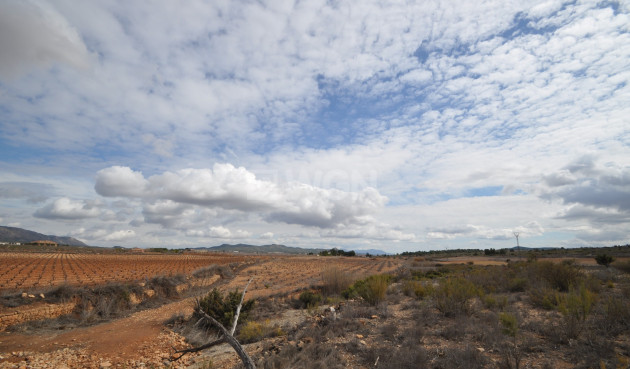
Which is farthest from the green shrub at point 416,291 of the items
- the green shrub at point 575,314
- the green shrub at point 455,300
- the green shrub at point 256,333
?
the green shrub at point 256,333

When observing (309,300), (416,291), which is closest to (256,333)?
(309,300)

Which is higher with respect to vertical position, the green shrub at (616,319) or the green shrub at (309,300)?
the green shrub at (616,319)

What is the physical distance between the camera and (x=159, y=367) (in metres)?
7.74

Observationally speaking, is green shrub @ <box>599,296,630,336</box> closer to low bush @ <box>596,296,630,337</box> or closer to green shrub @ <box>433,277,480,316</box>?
low bush @ <box>596,296,630,337</box>

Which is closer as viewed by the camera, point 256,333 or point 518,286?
point 256,333

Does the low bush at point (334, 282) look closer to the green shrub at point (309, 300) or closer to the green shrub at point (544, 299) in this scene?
the green shrub at point (309, 300)

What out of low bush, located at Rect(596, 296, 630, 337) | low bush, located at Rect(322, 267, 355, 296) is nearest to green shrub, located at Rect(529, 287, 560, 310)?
low bush, located at Rect(596, 296, 630, 337)

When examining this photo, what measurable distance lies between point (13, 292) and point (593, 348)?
2138cm

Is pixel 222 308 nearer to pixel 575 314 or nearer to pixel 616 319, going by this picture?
pixel 575 314

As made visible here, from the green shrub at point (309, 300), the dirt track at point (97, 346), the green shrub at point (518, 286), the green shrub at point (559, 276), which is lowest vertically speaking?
the dirt track at point (97, 346)

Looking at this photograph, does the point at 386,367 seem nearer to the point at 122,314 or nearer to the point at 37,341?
the point at 37,341

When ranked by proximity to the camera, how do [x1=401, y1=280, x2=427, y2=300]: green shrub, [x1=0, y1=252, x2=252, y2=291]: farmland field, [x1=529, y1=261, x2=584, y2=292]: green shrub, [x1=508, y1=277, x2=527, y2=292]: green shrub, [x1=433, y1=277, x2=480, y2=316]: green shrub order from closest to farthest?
1. [x1=433, y1=277, x2=480, y2=316]: green shrub
2. [x1=529, y1=261, x2=584, y2=292]: green shrub
3. [x1=401, y1=280, x2=427, y2=300]: green shrub
4. [x1=508, y1=277, x2=527, y2=292]: green shrub
5. [x1=0, y1=252, x2=252, y2=291]: farmland field

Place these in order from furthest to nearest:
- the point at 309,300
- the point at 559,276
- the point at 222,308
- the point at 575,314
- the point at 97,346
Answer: the point at 309,300 → the point at 559,276 → the point at 222,308 → the point at 97,346 → the point at 575,314

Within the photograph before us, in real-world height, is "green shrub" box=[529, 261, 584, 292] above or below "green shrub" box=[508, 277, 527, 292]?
above
